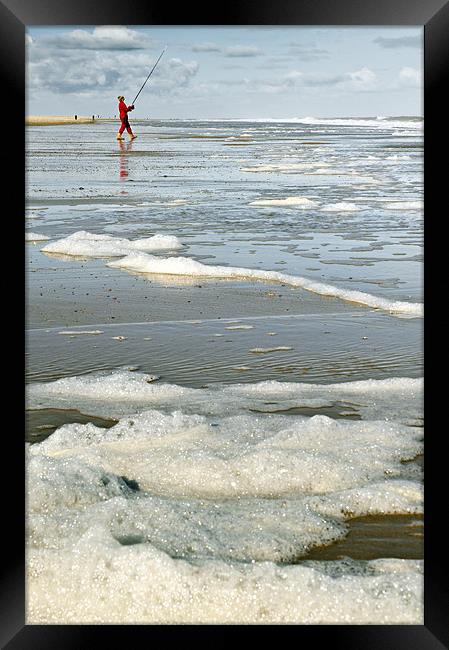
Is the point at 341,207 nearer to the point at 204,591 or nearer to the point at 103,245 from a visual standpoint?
the point at 103,245

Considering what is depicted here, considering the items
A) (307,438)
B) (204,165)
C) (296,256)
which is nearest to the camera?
(307,438)

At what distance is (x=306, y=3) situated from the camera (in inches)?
71.7

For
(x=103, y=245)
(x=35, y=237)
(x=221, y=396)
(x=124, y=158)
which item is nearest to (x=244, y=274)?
(x=103, y=245)

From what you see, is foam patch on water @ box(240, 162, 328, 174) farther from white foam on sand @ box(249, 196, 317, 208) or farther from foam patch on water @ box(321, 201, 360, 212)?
foam patch on water @ box(321, 201, 360, 212)

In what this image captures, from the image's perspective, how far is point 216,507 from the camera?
97.6 inches

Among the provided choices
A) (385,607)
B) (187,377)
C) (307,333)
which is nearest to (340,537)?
(385,607)

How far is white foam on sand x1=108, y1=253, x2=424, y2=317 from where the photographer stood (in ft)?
16.7

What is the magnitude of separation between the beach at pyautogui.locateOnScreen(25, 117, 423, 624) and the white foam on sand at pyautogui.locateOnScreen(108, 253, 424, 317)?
0.02 m

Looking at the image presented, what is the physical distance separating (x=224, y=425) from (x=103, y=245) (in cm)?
390

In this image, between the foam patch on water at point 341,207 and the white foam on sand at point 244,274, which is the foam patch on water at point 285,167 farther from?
the white foam on sand at point 244,274

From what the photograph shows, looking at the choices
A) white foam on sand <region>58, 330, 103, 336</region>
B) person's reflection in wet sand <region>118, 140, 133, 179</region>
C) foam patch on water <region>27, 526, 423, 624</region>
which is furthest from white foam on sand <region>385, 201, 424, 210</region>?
foam patch on water <region>27, 526, 423, 624</region>

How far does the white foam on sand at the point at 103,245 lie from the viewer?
662 centimetres
